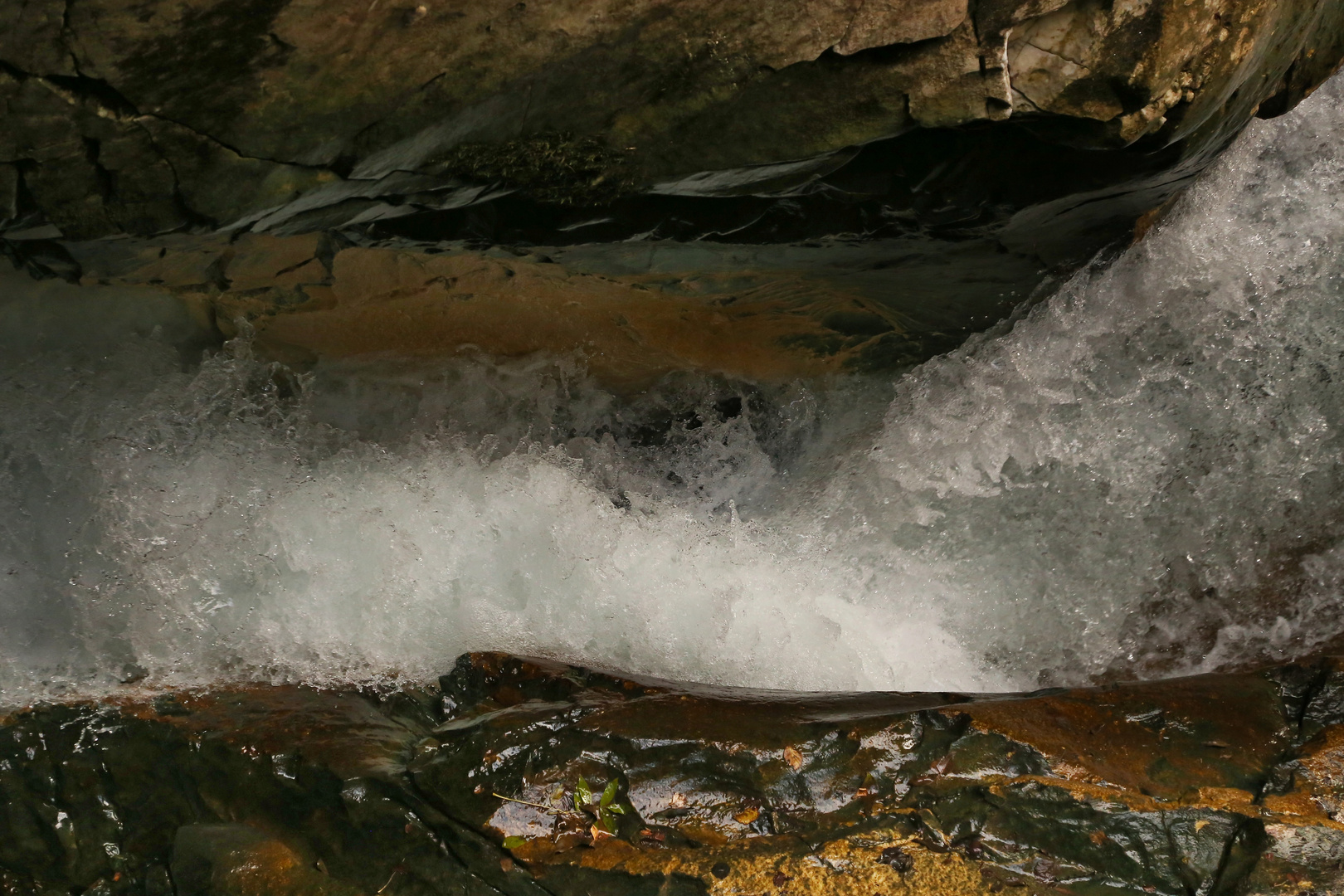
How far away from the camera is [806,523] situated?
309cm

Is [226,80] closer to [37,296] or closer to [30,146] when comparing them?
[30,146]

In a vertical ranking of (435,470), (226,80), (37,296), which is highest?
(226,80)

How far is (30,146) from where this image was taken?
6.70 feet

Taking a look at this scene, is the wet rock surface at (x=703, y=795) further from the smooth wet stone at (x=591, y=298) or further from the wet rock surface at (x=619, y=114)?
the wet rock surface at (x=619, y=114)

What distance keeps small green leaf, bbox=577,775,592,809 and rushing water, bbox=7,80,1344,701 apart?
2.04 feet

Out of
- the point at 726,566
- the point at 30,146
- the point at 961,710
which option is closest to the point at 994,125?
the point at 961,710

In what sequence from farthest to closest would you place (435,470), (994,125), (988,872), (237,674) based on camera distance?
1. (435,470)
2. (237,674)
3. (994,125)
4. (988,872)

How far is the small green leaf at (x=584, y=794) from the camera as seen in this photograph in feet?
6.81

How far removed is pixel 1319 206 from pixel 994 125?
55.7 inches

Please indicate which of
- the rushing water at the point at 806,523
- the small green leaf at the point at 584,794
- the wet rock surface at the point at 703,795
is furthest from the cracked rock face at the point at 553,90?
the small green leaf at the point at 584,794

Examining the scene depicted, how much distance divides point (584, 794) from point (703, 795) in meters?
0.26

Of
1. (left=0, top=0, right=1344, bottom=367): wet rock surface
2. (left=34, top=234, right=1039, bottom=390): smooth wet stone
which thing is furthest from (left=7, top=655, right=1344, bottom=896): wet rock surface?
(left=0, top=0, right=1344, bottom=367): wet rock surface

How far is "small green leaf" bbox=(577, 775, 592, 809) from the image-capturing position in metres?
2.08

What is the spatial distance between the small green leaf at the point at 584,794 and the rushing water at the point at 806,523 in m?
0.62
